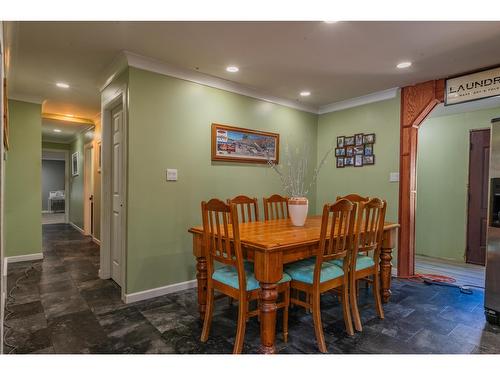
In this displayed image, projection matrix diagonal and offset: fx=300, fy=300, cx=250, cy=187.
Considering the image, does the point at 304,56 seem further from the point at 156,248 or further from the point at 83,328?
the point at 83,328

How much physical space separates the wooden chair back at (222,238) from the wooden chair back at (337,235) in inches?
21.0

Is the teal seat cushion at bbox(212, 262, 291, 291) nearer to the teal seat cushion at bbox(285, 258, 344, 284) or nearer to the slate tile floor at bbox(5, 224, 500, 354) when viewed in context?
the teal seat cushion at bbox(285, 258, 344, 284)

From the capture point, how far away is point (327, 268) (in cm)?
220

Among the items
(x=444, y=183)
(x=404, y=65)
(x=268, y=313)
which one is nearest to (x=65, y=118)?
(x=268, y=313)

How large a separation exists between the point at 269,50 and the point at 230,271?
1869 mm

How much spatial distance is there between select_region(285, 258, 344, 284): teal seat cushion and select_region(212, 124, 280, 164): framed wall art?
1.63 metres

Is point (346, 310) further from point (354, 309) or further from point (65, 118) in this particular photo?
point (65, 118)

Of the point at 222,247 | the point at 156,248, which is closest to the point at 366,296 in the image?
the point at 222,247

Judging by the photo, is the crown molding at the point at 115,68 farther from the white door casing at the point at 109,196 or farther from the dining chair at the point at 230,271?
the dining chair at the point at 230,271

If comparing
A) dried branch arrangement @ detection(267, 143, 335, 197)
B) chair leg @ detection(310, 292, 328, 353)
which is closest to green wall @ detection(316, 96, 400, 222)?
dried branch arrangement @ detection(267, 143, 335, 197)

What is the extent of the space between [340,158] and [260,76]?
1767 mm

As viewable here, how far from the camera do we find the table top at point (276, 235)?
73.4 inches

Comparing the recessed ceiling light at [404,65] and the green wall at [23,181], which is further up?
the recessed ceiling light at [404,65]

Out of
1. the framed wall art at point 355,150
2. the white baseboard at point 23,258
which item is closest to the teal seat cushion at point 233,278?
the framed wall art at point 355,150
